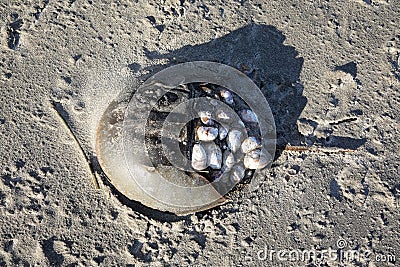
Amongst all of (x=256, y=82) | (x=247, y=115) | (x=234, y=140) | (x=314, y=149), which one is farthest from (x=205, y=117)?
(x=314, y=149)

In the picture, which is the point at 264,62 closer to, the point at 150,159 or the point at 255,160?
the point at 255,160

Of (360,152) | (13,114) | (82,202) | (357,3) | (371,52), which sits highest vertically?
(357,3)

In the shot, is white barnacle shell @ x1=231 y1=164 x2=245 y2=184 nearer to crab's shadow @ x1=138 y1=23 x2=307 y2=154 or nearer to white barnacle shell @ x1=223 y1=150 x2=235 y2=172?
white barnacle shell @ x1=223 y1=150 x2=235 y2=172

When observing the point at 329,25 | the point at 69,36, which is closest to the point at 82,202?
the point at 69,36

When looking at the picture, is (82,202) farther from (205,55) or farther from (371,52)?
(371,52)

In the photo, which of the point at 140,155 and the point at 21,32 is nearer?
the point at 140,155
